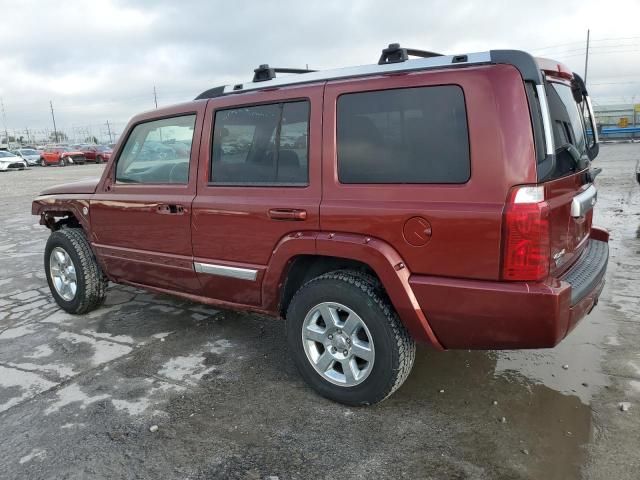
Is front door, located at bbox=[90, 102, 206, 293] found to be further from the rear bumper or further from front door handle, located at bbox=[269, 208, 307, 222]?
the rear bumper

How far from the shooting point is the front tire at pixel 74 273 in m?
4.55

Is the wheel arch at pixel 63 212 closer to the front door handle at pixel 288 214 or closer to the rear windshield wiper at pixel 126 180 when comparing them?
the rear windshield wiper at pixel 126 180

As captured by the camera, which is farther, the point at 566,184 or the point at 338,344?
the point at 338,344

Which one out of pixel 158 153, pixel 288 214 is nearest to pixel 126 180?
pixel 158 153

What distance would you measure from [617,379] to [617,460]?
89 cm

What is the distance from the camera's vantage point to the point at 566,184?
2.70 meters

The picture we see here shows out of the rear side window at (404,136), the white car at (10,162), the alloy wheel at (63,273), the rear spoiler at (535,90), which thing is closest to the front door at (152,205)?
the alloy wheel at (63,273)

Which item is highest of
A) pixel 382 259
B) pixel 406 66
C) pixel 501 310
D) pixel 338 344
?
pixel 406 66

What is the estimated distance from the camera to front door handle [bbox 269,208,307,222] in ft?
9.74

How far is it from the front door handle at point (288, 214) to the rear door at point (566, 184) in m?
1.30

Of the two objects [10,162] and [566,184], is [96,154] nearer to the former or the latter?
[10,162]

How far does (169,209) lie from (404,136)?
1.85m

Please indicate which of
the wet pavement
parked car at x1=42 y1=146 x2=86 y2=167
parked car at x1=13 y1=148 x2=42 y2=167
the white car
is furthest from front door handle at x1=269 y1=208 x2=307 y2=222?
parked car at x1=13 y1=148 x2=42 y2=167

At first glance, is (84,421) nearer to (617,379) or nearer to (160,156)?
(160,156)
